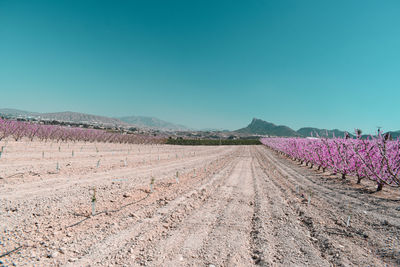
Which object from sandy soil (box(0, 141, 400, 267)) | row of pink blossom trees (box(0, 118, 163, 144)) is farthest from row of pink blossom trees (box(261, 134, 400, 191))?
row of pink blossom trees (box(0, 118, 163, 144))

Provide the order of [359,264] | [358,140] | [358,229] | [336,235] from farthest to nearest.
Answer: [358,140], [358,229], [336,235], [359,264]

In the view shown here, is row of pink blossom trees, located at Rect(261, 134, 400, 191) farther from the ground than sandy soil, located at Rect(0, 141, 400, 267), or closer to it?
farther from the ground

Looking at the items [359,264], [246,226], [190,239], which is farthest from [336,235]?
[190,239]

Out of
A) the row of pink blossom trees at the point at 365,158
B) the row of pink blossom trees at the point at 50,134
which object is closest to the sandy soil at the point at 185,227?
the row of pink blossom trees at the point at 365,158

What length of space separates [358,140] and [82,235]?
1477cm

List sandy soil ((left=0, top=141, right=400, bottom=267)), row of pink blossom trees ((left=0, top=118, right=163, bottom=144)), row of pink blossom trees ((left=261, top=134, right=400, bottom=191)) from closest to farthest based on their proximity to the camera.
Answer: sandy soil ((left=0, top=141, right=400, bottom=267)) < row of pink blossom trees ((left=261, top=134, right=400, bottom=191)) < row of pink blossom trees ((left=0, top=118, right=163, bottom=144))

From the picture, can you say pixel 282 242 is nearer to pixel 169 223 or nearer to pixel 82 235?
pixel 169 223

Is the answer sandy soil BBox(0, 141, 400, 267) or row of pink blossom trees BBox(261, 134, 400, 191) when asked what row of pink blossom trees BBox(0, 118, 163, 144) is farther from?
row of pink blossom trees BBox(261, 134, 400, 191)

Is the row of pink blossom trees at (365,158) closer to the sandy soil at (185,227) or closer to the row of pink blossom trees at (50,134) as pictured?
the sandy soil at (185,227)

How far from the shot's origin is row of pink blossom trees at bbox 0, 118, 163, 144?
1089 inches

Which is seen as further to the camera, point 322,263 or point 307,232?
point 307,232

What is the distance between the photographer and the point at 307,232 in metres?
5.35

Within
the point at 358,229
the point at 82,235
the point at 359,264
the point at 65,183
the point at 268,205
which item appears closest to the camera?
A: the point at 359,264

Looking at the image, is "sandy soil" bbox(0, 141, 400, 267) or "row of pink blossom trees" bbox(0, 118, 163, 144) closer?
"sandy soil" bbox(0, 141, 400, 267)
